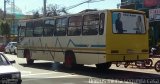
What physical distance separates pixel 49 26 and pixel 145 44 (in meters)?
6.63

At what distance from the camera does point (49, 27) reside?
24.0 meters

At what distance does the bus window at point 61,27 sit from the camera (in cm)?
2223

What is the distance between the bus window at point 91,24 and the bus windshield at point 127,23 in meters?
0.91

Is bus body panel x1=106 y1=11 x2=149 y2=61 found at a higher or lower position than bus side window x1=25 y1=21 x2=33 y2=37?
lower

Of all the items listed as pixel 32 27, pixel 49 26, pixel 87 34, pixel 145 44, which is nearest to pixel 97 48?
pixel 87 34

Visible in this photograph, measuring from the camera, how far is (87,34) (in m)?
19.9

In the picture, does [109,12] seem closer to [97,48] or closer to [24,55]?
[97,48]

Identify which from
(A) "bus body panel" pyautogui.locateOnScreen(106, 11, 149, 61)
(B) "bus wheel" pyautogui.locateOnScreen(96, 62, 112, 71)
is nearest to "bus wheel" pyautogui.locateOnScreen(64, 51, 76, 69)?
(B) "bus wheel" pyautogui.locateOnScreen(96, 62, 112, 71)

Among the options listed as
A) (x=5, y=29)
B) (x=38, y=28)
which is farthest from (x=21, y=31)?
(x=5, y=29)

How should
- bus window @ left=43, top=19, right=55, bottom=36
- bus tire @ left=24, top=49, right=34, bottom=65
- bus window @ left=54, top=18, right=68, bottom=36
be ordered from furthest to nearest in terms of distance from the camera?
bus tire @ left=24, top=49, right=34, bottom=65, bus window @ left=43, top=19, right=55, bottom=36, bus window @ left=54, top=18, right=68, bottom=36

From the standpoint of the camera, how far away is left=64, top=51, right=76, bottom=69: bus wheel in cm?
2131

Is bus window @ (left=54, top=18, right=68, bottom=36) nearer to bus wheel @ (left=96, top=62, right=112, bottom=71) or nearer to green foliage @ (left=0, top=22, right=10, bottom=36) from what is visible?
→ bus wheel @ (left=96, top=62, right=112, bottom=71)

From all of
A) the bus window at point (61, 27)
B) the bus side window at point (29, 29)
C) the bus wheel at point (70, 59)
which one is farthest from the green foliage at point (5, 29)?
the bus wheel at point (70, 59)

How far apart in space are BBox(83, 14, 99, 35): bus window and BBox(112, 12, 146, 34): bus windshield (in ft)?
2.99
